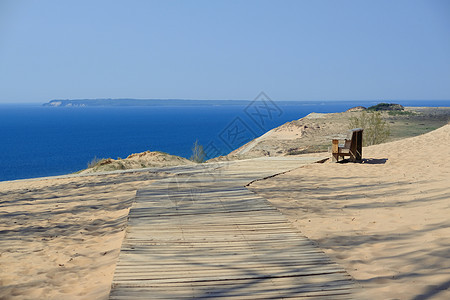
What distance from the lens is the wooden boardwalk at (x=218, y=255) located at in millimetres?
3268

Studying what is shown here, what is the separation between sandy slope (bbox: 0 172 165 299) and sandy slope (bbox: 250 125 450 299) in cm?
228

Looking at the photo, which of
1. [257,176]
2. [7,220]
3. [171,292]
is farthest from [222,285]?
[257,176]

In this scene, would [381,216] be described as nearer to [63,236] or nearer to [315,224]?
[315,224]

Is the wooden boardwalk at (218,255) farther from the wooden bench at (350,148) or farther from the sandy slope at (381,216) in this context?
the wooden bench at (350,148)

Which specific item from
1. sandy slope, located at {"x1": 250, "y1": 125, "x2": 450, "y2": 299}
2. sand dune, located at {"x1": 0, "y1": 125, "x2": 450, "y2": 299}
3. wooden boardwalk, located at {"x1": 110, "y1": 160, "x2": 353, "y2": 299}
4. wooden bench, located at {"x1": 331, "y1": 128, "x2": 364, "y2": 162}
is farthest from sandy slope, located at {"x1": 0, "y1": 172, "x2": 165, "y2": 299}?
wooden bench, located at {"x1": 331, "y1": 128, "x2": 364, "y2": 162}

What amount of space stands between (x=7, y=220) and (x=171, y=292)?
4.47 meters

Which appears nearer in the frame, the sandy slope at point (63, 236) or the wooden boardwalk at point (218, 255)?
the wooden boardwalk at point (218, 255)

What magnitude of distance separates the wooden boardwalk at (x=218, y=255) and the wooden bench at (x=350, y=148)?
4601 mm

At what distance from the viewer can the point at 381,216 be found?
536 centimetres

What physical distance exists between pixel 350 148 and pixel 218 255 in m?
7.12

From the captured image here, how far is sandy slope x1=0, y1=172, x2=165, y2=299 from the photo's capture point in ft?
12.4

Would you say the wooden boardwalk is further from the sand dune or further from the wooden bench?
the wooden bench

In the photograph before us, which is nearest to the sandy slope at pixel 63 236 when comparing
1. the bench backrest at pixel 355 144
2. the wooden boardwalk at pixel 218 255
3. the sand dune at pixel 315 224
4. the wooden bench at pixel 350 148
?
the sand dune at pixel 315 224

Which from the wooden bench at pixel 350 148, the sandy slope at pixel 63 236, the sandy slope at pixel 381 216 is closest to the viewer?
the sandy slope at pixel 381 216
